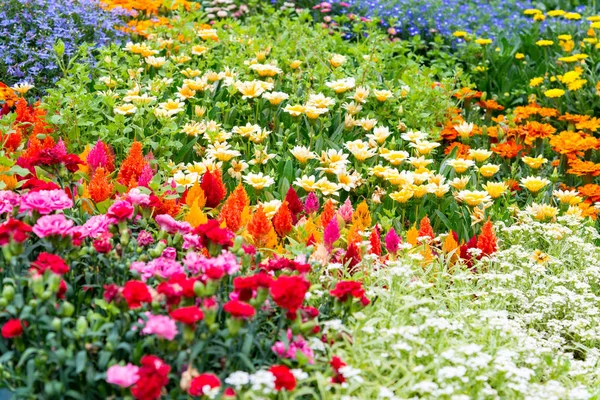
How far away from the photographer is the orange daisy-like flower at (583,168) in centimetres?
512

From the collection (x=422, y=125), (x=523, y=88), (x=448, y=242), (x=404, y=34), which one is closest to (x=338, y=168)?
(x=448, y=242)

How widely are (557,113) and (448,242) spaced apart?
2.47 meters

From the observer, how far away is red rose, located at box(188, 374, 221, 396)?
2.35 m

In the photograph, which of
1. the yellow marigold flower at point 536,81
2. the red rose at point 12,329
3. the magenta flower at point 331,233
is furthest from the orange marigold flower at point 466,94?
the red rose at point 12,329

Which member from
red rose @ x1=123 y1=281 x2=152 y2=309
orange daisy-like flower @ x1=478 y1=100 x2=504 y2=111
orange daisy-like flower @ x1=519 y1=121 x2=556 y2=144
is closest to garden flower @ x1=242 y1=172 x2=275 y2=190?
red rose @ x1=123 y1=281 x2=152 y2=309

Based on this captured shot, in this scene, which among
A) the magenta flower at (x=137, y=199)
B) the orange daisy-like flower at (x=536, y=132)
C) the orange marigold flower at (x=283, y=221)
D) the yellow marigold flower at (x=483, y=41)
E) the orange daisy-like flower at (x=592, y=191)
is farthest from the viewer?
the yellow marigold flower at (x=483, y=41)

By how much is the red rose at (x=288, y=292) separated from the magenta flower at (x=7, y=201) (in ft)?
3.71

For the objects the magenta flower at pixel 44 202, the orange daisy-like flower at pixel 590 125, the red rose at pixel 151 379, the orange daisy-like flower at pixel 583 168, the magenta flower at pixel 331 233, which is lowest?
the orange daisy-like flower at pixel 583 168

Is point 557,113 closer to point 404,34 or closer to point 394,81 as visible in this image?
point 394,81

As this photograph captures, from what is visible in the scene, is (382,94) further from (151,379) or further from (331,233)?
(151,379)

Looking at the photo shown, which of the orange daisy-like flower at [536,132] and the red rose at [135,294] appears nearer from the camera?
the red rose at [135,294]

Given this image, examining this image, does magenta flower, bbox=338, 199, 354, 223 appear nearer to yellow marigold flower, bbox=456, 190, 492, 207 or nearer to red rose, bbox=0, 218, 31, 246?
yellow marigold flower, bbox=456, 190, 492, 207

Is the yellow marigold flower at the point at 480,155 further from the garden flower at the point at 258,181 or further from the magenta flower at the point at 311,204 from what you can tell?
the garden flower at the point at 258,181

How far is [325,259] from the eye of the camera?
351 centimetres
